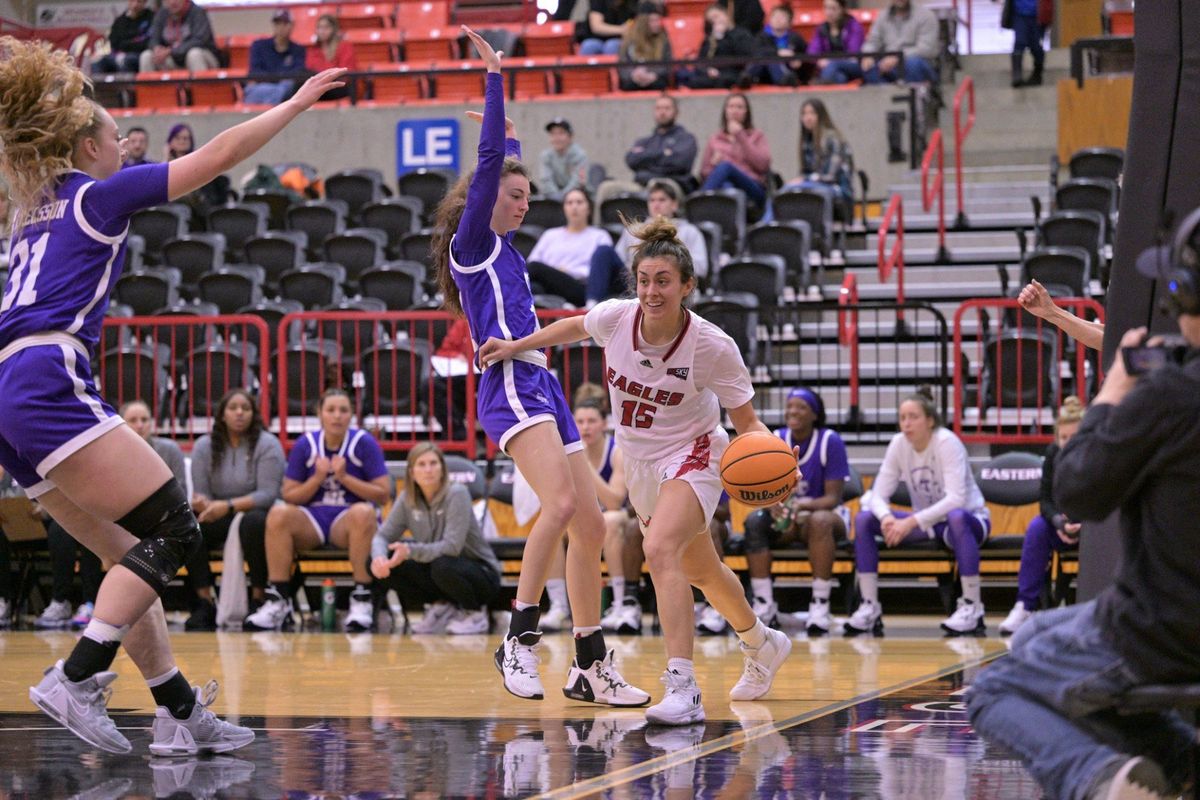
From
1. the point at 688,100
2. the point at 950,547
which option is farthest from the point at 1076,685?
the point at 688,100

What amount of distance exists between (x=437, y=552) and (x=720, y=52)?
30.2ft

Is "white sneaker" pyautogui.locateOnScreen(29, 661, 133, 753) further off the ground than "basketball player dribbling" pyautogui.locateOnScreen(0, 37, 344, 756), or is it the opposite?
"basketball player dribbling" pyautogui.locateOnScreen(0, 37, 344, 756)

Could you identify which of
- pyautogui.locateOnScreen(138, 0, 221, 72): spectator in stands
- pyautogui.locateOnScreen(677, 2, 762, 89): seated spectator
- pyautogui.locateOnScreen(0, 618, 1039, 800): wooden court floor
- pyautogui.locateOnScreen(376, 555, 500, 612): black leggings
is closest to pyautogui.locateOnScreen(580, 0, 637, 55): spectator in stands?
pyautogui.locateOnScreen(677, 2, 762, 89): seated spectator

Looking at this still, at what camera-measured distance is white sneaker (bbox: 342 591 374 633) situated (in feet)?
35.4

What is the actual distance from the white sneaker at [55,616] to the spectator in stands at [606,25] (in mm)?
11022

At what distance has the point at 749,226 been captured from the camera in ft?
51.2

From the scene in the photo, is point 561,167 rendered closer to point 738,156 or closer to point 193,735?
point 738,156

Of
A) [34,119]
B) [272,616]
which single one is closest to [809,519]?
[272,616]

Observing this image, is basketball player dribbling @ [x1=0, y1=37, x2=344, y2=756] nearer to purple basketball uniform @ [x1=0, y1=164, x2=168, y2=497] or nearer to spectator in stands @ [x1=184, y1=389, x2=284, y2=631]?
purple basketball uniform @ [x1=0, y1=164, x2=168, y2=497]

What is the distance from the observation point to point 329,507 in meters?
11.2

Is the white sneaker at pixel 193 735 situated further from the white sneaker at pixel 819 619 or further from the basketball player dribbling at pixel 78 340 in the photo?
the white sneaker at pixel 819 619

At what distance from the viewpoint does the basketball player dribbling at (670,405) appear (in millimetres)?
5914

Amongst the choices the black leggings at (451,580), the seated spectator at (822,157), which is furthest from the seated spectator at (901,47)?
the black leggings at (451,580)

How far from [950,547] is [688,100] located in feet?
27.8
